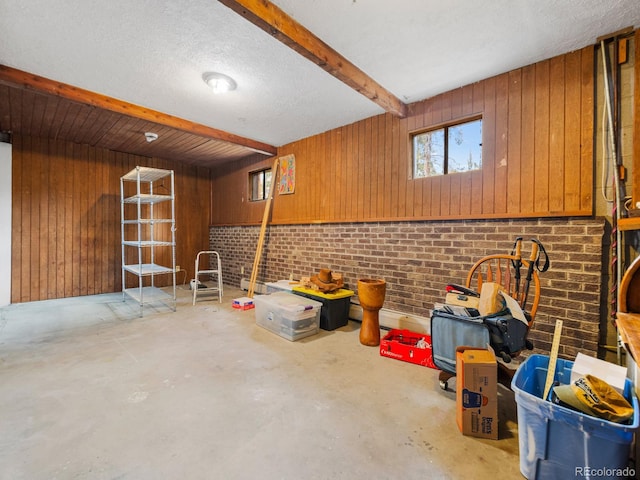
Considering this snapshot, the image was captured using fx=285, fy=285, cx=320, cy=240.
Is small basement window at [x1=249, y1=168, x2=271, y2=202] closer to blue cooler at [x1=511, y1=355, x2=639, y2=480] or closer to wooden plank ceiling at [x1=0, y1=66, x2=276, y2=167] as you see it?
wooden plank ceiling at [x1=0, y1=66, x2=276, y2=167]

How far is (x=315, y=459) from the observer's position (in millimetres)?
1501

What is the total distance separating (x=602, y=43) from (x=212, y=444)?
3964mm

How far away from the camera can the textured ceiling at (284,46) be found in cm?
200

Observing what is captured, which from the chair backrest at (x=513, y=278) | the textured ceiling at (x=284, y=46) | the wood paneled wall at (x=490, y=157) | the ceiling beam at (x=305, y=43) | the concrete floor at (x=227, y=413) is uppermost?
the textured ceiling at (x=284, y=46)

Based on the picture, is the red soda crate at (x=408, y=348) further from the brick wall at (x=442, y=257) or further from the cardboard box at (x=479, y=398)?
the cardboard box at (x=479, y=398)

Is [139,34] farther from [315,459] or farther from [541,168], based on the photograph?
[541,168]

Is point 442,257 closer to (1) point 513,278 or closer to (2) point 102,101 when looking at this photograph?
(1) point 513,278

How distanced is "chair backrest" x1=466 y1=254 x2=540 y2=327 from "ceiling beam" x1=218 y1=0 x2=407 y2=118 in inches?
77.7

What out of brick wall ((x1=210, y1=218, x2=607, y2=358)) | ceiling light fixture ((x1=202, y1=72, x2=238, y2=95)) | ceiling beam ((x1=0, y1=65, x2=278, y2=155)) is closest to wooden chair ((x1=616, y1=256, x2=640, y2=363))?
brick wall ((x1=210, y1=218, x2=607, y2=358))

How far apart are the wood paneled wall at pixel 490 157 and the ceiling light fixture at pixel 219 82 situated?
65.7 inches

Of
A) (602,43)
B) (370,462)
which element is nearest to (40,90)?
(370,462)

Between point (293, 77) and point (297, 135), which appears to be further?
point (297, 135)

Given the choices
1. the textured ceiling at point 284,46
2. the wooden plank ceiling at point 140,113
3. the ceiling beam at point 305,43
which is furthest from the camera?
the wooden plank ceiling at point 140,113

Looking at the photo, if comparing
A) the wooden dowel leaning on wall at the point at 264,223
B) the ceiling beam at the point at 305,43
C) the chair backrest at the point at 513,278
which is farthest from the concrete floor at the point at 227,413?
the ceiling beam at the point at 305,43
